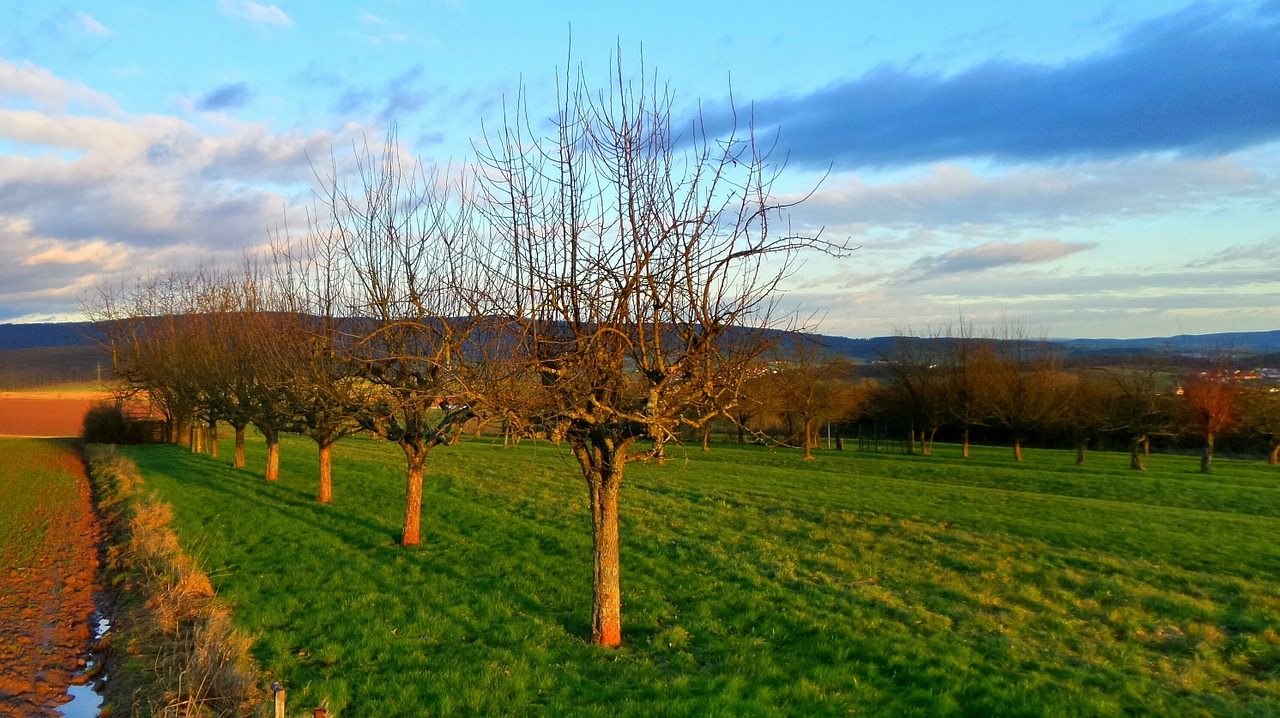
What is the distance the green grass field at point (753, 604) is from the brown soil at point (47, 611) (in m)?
1.82

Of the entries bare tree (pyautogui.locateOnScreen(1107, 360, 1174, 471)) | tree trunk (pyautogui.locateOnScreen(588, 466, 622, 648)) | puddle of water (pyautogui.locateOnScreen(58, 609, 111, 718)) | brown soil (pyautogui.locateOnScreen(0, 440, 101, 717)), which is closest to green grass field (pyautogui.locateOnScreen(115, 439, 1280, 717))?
tree trunk (pyautogui.locateOnScreen(588, 466, 622, 648))

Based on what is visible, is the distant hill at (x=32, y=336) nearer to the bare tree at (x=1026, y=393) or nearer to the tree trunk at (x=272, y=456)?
the tree trunk at (x=272, y=456)

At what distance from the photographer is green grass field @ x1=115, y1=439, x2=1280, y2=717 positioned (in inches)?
289

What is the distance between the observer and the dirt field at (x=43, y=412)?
54.8 metres

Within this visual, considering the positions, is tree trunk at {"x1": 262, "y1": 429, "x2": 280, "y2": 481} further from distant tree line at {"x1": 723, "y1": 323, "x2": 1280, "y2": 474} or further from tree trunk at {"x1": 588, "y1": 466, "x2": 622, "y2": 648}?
distant tree line at {"x1": 723, "y1": 323, "x2": 1280, "y2": 474}

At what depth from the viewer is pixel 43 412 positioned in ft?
215

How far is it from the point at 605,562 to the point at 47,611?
366 inches

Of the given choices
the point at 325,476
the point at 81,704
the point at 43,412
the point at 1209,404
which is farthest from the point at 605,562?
the point at 43,412

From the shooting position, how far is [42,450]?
123 ft

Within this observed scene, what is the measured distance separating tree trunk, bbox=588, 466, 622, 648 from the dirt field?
49.6 meters

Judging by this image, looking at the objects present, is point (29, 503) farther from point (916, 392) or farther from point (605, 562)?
point (916, 392)

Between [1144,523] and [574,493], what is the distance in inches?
590

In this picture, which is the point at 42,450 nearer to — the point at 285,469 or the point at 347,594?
the point at 285,469

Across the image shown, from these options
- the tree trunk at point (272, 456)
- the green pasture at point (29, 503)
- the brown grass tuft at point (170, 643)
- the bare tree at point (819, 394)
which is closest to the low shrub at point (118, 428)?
the green pasture at point (29, 503)
